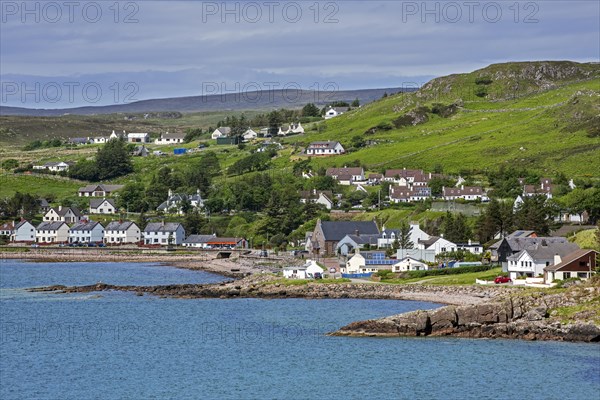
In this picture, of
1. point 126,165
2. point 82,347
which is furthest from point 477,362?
point 126,165

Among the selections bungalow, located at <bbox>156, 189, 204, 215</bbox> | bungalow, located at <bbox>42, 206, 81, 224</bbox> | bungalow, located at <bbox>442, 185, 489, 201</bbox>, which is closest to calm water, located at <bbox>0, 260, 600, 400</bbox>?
bungalow, located at <bbox>442, 185, 489, 201</bbox>

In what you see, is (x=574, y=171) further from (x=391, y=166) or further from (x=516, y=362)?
(x=516, y=362)

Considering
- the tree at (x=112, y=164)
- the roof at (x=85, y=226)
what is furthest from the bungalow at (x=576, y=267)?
the tree at (x=112, y=164)

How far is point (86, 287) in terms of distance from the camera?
83750 mm

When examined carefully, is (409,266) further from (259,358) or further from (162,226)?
(162,226)

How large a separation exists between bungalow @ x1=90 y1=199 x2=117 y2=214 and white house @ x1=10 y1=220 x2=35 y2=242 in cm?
1182

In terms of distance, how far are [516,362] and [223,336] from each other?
1853 centimetres

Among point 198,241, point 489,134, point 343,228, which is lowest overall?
point 198,241

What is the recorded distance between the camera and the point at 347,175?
146 metres

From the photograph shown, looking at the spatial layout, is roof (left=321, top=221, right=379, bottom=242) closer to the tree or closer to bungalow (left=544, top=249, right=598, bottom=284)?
bungalow (left=544, top=249, right=598, bottom=284)

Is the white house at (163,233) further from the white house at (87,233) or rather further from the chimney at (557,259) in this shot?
the chimney at (557,259)

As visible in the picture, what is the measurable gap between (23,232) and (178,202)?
2204cm

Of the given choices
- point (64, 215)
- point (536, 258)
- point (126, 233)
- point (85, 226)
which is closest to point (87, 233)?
point (85, 226)

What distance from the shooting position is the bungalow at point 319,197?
132 metres
